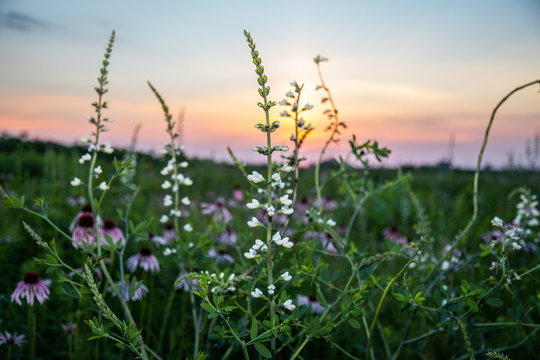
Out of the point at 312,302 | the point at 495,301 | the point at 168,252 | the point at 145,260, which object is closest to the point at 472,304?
the point at 495,301

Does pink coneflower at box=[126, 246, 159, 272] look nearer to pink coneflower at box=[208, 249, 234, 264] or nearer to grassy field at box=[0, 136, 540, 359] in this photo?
grassy field at box=[0, 136, 540, 359]

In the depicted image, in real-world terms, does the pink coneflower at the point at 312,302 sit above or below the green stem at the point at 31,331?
above

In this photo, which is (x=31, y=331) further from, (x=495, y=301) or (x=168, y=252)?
(x=495, y=301)

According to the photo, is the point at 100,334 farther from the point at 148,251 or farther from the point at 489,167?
the point at 489,167

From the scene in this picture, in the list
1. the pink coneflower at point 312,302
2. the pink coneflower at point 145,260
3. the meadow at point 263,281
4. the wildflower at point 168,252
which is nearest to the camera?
the meadow at point 263,281

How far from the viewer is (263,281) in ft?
5.70

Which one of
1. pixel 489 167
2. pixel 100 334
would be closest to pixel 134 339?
pixel 100 334

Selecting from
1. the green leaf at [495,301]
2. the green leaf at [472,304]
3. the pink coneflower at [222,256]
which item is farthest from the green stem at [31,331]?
the green leaf at [495,301]

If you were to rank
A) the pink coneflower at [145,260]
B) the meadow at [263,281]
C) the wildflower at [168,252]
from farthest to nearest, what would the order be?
1. the pink coneflower at [145,260]
2. the wildflower at [168,252]
3. the meadow at [263,281]

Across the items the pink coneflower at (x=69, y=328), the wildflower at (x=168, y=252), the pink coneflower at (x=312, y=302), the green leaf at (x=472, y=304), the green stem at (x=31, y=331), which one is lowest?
the pink coneflower at (x=69, y=328)

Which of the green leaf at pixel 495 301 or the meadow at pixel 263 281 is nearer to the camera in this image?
the meadow at pixel 263 281

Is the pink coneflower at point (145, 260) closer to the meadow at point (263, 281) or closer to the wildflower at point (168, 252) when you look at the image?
the meadow at point (263, 281)

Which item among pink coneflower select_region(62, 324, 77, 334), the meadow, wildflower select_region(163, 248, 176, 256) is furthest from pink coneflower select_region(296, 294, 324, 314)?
pink coneflower select_region(62, 324, 77, 334)

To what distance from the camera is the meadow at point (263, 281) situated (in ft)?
5.34
